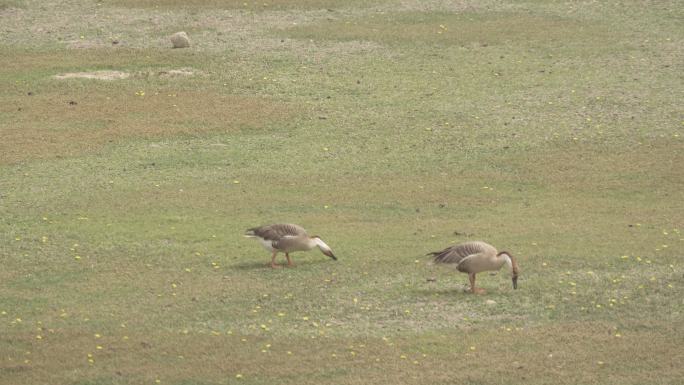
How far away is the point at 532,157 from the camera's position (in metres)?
29.7

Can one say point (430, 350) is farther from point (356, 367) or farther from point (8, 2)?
point (8, 2)

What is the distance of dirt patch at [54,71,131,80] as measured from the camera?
35938 mm

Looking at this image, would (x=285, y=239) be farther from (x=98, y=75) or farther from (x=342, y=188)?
(x=98, y=75)

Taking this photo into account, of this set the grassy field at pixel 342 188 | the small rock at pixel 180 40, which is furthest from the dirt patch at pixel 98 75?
the small rock at pixel 180 40

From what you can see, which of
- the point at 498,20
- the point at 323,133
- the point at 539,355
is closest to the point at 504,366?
the point at 539,355

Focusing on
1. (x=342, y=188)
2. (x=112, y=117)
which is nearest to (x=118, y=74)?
(x=112, y=117)

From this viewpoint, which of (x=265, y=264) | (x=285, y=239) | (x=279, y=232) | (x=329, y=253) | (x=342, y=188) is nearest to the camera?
(x=285, y=239)

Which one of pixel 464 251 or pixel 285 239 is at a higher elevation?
pixel 464 251

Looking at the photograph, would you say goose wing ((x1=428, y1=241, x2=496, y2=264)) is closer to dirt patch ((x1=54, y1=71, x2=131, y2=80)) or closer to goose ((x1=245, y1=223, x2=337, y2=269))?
goose ((x1=245, y1=223, x2=337, y2=269))

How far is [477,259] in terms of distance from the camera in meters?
20.1

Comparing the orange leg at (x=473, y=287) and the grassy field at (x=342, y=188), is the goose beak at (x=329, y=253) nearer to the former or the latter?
the grassy field at (x=342, y=188)

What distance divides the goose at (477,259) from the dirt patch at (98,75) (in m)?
17.9

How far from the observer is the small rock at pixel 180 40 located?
126 feet

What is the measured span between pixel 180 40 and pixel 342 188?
1270cm
